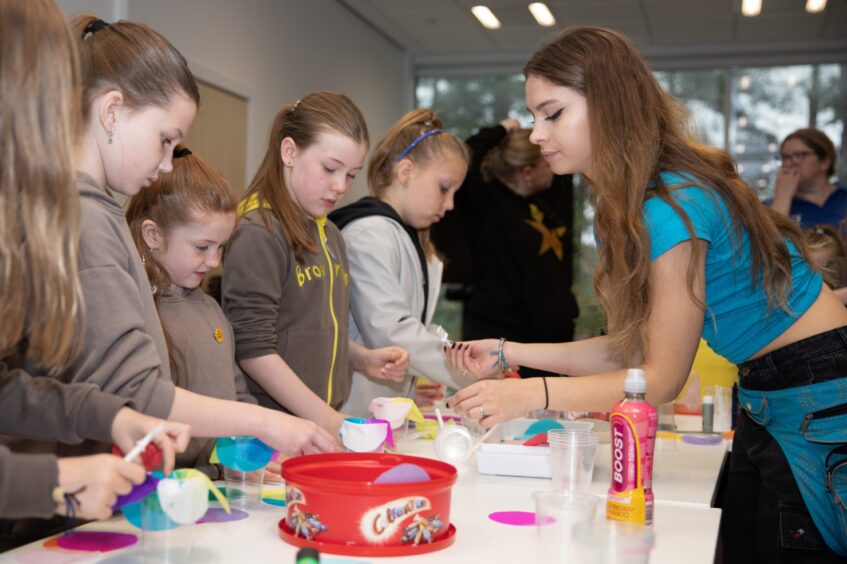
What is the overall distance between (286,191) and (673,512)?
1.24 meters

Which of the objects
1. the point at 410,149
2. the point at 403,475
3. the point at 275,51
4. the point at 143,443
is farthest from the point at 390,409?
the point at 275,51

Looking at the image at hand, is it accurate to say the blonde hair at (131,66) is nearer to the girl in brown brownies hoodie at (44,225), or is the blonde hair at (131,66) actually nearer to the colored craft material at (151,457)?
the girl in brown brownies hoodie at (44,225)

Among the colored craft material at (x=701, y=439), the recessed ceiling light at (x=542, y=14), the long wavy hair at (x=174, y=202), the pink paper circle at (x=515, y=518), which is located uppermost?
the recessed ceiling light at (x=542, y=14)

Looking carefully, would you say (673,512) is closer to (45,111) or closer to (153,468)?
(153,468)

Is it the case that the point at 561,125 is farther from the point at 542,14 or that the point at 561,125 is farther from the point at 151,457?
the point at 542,14

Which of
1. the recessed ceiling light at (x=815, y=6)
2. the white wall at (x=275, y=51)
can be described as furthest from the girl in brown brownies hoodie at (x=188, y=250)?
the recessed ceiling light at (x=815, y=6)

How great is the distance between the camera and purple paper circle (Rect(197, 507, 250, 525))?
1.37m

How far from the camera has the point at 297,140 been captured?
2.31 meters

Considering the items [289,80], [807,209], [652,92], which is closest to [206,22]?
[289,80]

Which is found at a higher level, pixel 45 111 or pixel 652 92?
pixel 652 92

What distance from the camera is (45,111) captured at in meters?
1.12

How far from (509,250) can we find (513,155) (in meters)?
0.42

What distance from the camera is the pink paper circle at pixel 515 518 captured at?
1.40m

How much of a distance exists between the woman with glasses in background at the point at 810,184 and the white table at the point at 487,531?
3200 mm
